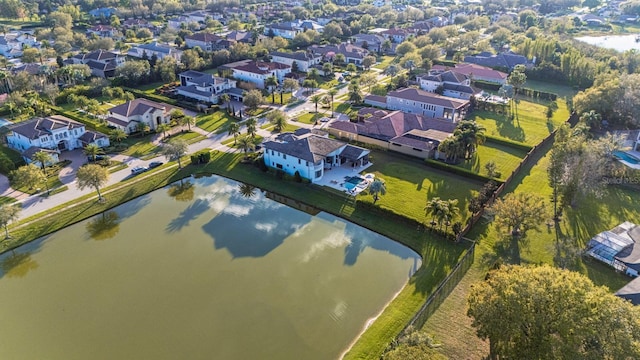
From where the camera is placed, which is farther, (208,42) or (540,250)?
(208,42)

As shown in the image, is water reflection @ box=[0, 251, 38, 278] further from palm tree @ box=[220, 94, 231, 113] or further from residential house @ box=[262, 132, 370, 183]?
palm tree @ box=[220, 94, 231, 113]

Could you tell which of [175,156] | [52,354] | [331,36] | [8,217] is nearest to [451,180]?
[175,156]

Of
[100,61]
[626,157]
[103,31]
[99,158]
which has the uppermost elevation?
[103,31]

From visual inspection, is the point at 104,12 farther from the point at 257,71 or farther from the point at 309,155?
the point at 309,155

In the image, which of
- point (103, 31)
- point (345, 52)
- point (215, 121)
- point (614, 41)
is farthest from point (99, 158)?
point (614, 41)

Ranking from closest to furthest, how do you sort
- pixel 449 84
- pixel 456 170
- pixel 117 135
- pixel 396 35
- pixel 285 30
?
pixel 456 170
pixel 117 135
pixel 449 84
pixel 396 35
pixel 285 30

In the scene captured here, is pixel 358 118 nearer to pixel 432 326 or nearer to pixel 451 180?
pixel 451 180
